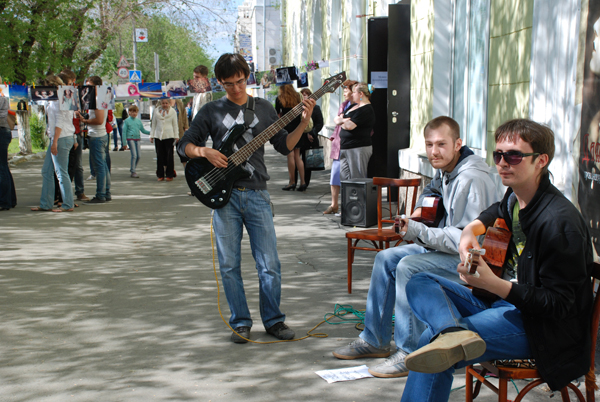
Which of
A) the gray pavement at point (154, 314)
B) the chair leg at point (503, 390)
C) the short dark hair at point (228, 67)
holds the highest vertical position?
the short dark hair at point (228, 67)

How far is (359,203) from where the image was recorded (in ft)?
27.4

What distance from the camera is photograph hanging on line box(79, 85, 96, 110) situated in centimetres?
1071

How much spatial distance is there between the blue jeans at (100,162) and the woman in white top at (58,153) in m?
0.85

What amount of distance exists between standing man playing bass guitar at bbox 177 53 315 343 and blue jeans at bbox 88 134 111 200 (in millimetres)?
6823

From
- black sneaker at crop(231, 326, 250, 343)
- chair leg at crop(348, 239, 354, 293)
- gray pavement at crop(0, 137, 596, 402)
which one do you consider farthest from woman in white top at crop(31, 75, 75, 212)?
black sneaker at crop(231, 326, 250, 343)

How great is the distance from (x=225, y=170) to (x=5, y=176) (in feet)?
23.6

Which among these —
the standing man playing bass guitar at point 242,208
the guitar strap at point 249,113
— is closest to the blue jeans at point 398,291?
the standing man playing bass guitar at point 242,208

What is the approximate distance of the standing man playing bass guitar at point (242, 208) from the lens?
4.49m

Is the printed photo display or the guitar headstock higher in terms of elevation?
the printed photo display

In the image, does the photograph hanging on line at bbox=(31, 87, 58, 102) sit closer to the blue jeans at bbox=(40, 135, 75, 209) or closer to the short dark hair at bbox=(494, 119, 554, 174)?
the blue jeans at bbox=(40, 135, 75, 209)

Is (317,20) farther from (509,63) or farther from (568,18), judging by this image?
(568,18)

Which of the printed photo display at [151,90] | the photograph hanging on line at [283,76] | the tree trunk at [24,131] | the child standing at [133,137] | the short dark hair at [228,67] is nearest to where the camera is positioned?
the short dark hair at [228,67]

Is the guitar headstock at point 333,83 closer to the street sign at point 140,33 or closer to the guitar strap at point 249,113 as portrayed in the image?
the guitar strap at point 249,113

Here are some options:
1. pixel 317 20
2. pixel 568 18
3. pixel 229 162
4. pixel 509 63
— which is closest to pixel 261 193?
pixel 229 162
